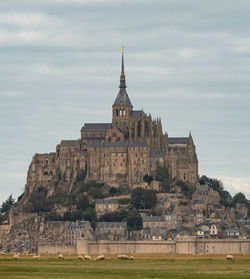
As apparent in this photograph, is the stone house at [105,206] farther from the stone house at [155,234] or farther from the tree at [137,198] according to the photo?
the stone house at [155,234]

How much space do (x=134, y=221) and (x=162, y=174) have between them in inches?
484

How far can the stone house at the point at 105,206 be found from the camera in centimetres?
15088

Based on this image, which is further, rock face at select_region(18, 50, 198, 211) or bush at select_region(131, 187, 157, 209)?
rock face at select_region(18, 50, 198, 211)

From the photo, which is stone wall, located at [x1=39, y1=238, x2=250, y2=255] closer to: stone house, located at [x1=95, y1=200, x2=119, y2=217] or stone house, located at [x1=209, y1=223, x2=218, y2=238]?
stone house, located at [x1=209, y1=223, x2=218, y2=238]

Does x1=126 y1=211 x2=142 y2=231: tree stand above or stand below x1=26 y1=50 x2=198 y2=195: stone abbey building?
below

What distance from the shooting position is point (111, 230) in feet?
470

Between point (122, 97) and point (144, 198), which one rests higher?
point (122, 97)

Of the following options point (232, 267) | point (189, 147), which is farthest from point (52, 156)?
point (232, 267)

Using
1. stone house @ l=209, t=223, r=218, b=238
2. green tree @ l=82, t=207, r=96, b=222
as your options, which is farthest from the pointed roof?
stone house @ l=209, t=223, r=218, b=238

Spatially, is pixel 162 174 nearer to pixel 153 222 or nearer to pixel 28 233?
pixel 153 222

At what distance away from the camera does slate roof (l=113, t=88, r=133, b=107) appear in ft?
555

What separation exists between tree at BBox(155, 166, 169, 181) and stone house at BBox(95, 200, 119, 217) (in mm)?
8580

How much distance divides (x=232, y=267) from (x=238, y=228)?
242 feet

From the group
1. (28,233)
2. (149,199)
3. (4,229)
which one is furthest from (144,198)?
(4,229)
